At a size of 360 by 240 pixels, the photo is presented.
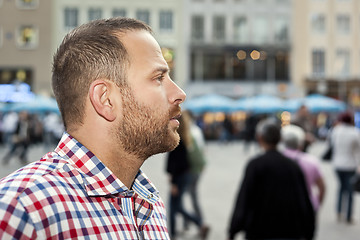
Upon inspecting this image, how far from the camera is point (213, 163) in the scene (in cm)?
1738

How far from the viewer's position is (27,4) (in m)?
37.4

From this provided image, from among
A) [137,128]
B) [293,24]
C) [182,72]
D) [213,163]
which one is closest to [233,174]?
[213,163]

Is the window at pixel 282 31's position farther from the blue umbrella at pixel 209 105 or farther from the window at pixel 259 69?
the blue umbrella at pixel 209 105

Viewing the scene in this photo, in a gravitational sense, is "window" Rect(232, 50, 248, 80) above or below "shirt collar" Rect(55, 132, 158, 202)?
above

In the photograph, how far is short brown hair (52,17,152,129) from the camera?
1407 millimetres

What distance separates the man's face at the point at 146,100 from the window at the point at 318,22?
142 feet

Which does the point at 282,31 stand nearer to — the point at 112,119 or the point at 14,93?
the point at 14,93

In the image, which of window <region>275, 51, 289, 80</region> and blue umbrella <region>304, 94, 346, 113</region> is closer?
blue umbrella <region>304, 94, 346, 113</region>

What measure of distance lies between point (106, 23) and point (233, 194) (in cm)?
940

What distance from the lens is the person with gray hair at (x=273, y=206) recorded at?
4262 millimetres

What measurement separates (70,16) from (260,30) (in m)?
16.0

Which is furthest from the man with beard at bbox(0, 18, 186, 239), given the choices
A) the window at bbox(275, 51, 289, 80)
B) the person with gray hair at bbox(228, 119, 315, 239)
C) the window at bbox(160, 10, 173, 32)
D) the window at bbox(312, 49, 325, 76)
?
the window at bbox(312, 49, 325, 76)

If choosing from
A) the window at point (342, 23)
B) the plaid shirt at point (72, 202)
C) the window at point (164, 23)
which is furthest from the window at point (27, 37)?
the plaid shirt at point (72, 202)

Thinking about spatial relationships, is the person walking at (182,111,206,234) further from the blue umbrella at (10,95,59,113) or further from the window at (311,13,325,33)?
the window at (311,13,325,33)
